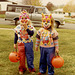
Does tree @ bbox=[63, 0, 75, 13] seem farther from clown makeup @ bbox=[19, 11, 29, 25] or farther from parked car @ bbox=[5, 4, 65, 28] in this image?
clown makeup @ bbox=[19, 11, 29, 25]

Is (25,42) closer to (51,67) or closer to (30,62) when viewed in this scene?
(30,62)

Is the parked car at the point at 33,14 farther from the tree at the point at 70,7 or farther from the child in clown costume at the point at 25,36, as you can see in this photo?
the tree at the point at 70,7

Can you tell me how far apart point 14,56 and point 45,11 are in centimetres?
1248

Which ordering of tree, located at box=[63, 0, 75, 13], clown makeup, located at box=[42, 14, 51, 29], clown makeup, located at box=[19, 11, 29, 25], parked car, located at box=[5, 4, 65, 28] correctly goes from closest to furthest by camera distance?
clown makeup, located at box=[42, 14, 51, 29] → clown makeup, located at box=[19, 11, 29, 25] → parked car, located at box=[5, 4, 65, 28] → tree, located at box=[63, 0, 75, 13]

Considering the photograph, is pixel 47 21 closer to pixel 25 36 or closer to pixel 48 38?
pixel 48 38

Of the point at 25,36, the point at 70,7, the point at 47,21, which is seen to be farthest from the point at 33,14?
the point at 70,7

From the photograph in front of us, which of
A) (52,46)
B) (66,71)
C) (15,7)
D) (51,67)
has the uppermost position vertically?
(15,7)

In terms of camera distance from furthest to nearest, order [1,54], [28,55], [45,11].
Answer: 1. [45,11]
2. [1,54]
3. [28,55]

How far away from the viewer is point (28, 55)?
4.20m

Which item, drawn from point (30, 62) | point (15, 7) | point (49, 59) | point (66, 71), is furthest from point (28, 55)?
point (15, 7)

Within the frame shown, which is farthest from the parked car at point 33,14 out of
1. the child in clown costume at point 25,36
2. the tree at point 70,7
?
the tree at point 70,7

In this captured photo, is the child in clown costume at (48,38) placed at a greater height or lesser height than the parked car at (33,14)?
lesser

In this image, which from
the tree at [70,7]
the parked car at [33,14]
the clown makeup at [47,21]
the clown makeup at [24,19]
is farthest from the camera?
the tree at [70,7]

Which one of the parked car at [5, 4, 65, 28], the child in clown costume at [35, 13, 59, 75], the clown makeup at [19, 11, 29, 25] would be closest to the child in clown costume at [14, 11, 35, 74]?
the clown makeup at [19, 11, 29, 25]
